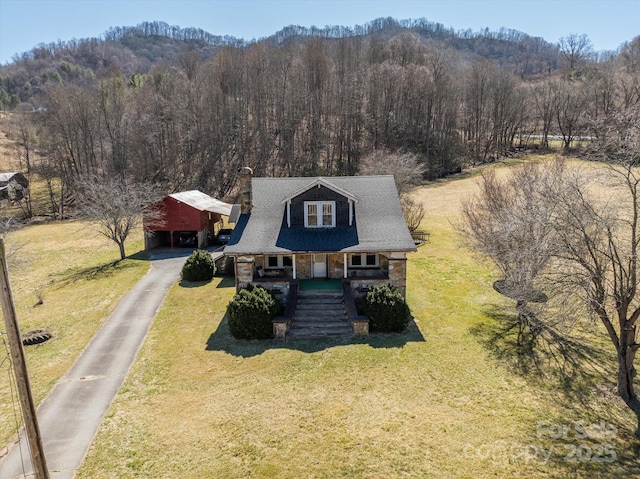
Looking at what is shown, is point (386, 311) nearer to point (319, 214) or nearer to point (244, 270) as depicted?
point (319, 214)

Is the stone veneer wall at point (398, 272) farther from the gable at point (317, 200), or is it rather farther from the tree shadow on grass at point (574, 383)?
the tree shadow on grass at point (574, 383)

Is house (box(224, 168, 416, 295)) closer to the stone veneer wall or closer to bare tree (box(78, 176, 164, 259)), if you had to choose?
the stone veneer wall

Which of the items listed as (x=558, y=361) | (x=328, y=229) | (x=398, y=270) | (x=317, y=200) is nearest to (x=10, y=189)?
(x=317, y=200)

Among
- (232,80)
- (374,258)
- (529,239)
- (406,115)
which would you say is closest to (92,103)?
(232,80)

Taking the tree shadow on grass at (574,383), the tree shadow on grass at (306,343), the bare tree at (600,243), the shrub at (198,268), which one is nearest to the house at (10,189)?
the shrub at (198,268)

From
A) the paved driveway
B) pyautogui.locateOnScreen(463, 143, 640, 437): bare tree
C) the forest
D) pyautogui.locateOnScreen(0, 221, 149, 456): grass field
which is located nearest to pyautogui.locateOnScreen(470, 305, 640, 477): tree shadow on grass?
pyautogui.locateOnScreen(463, 143, 640, 437): bare tree

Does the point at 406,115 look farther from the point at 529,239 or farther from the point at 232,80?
the point at 529,239
